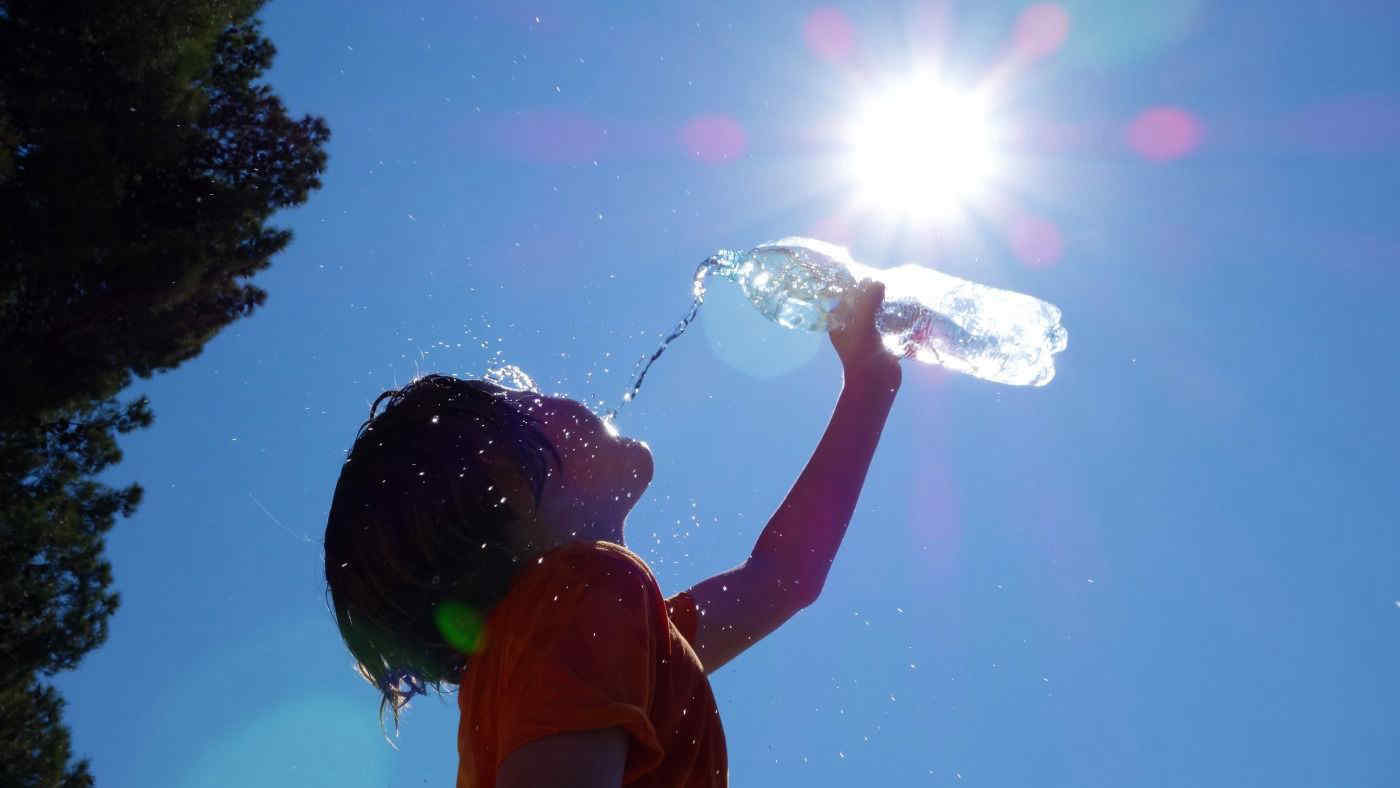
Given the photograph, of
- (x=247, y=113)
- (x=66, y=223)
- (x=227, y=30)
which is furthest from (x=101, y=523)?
(x=227, y=30)

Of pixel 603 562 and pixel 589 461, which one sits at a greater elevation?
pixel 589 461

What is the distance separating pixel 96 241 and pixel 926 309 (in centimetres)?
640

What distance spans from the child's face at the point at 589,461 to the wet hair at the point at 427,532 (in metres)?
0.13

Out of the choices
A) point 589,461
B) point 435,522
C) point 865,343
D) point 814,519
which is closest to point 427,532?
point 435,522

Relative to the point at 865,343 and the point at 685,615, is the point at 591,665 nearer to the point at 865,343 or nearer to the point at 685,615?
the point at 685,615

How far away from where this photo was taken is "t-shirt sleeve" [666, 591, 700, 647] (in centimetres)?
214

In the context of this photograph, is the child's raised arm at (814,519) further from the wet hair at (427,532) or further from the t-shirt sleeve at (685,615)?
the wet hair at (427,532)

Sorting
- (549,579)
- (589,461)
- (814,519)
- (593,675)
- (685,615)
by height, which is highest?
(814,519)

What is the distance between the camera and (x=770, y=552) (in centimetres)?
250

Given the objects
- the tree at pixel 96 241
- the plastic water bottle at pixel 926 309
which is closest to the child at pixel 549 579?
the plastic water bottle at pixel 926 309

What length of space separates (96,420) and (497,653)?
8.17m

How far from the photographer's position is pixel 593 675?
1.38 metres

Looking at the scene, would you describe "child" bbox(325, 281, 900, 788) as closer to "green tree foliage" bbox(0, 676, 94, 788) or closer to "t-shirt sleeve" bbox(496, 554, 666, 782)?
"t-shirt sleeve" bbox(496, 554, 666, 782)

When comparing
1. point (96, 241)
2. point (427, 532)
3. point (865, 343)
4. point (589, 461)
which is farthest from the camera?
point (96, 241)
